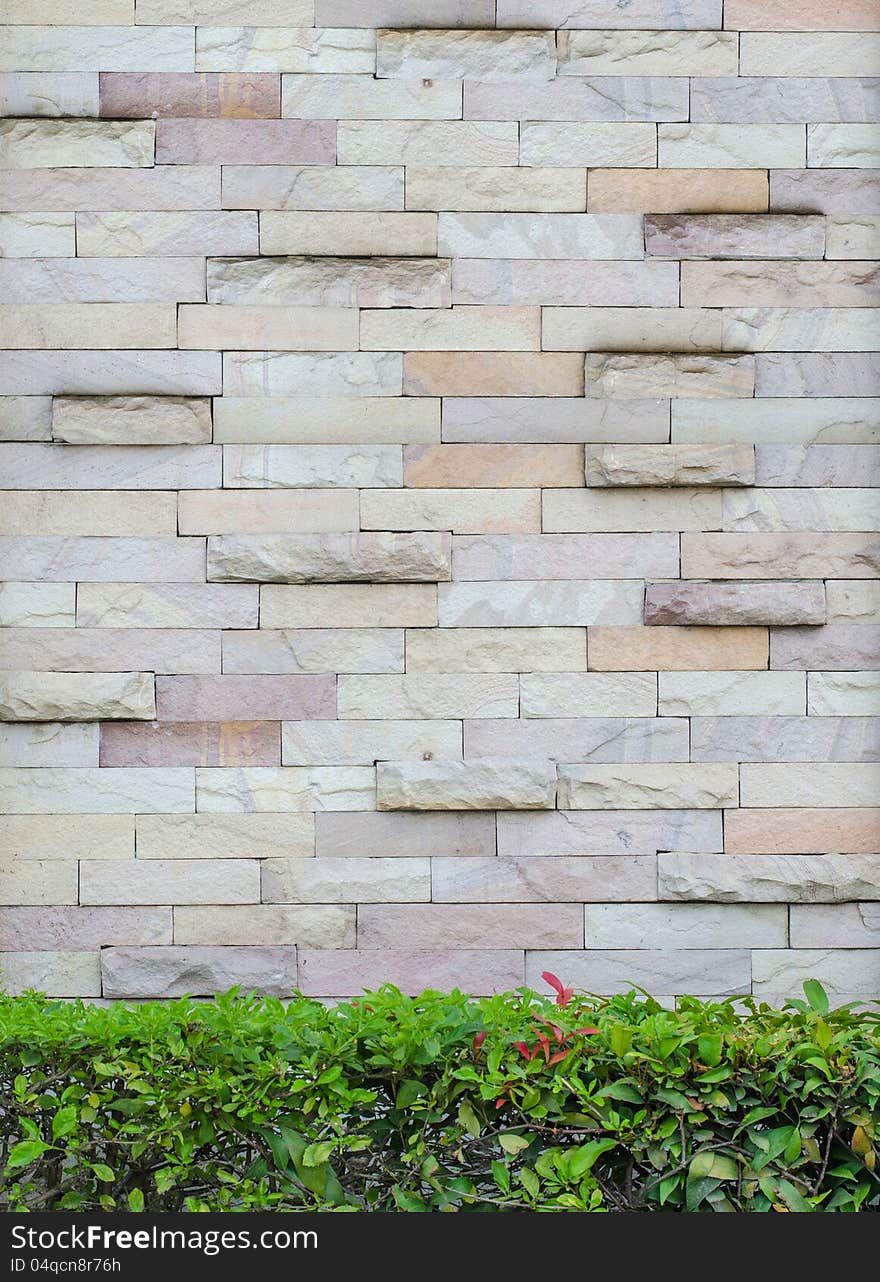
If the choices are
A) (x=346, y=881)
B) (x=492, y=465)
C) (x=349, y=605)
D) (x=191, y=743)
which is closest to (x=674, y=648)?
(x=492, y=465)

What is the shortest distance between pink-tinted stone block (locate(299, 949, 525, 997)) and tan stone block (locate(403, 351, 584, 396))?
1808 millimetres

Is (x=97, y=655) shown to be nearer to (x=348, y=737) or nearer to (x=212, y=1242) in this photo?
(x=348, y=737)

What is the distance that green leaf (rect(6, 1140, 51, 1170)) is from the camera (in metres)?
2.30

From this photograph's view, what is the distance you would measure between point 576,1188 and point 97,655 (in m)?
2.12

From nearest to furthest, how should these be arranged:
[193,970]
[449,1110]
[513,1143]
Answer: [513,1143] → [449,1110] → [193,970]

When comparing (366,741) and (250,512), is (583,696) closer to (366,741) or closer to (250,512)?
(366,741)

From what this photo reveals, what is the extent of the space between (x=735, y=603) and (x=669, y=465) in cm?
49

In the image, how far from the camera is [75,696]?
3387 mm

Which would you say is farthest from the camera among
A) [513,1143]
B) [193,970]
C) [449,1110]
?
[193,970]

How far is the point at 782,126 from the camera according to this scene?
11.2 ft

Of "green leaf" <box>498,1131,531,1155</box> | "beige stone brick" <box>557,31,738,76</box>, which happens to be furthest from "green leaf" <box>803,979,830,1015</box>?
"beige stone brick" <box>557,31,738,76</box>

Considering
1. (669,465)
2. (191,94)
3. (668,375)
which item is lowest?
(669,465)

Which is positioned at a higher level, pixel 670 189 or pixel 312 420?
pixel 670 189

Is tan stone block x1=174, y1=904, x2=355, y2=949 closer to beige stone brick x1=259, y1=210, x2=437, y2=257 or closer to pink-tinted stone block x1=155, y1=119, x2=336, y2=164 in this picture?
beige stone brick x1=259, y1=210, x2=437, y2=257
